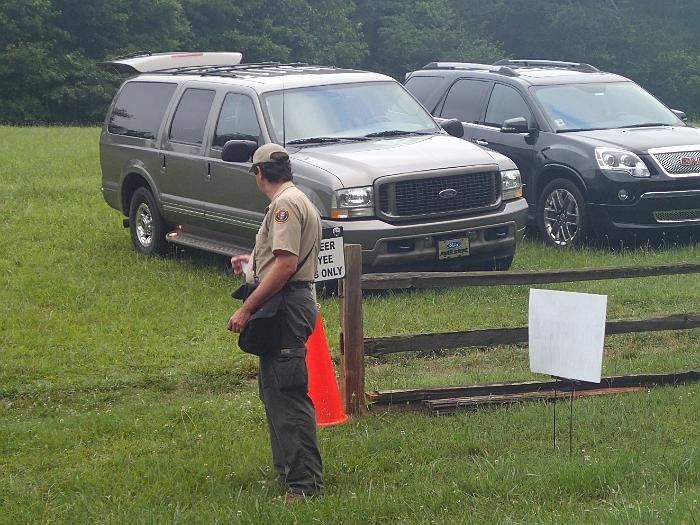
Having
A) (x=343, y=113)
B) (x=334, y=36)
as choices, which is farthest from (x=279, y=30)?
(x=343, y=113)

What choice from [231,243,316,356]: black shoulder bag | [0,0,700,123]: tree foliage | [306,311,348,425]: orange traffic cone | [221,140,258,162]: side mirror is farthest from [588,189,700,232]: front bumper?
[0,0,700,123]: tree foliage

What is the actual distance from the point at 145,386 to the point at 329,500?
2915 millimetres

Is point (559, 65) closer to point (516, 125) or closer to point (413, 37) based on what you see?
point (516, 125)

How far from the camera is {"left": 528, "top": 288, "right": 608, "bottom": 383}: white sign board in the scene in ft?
20.2

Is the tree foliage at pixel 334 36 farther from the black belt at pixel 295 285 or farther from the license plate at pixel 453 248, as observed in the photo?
the black belt at pixel 295 285

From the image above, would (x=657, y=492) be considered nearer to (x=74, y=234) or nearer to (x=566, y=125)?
(x=566, y=125)

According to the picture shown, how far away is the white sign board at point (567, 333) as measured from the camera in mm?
6156

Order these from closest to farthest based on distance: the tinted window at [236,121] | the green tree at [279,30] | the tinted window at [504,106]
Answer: the tinted window at [236,121] < the tinted window at [504,106] < the green tree at [279,30]

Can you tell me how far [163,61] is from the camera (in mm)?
13609

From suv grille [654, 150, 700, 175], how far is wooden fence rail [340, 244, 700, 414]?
4.73 m

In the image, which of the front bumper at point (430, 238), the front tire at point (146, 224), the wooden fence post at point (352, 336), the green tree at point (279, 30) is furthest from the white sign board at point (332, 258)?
the green tree at point (279, 30)

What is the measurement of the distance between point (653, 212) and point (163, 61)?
5.59 m

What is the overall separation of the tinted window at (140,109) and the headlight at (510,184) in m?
3.67

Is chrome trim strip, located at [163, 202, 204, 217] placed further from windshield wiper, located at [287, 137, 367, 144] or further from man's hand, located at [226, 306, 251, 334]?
man's hand, located at [226, 306, 251, 334]
